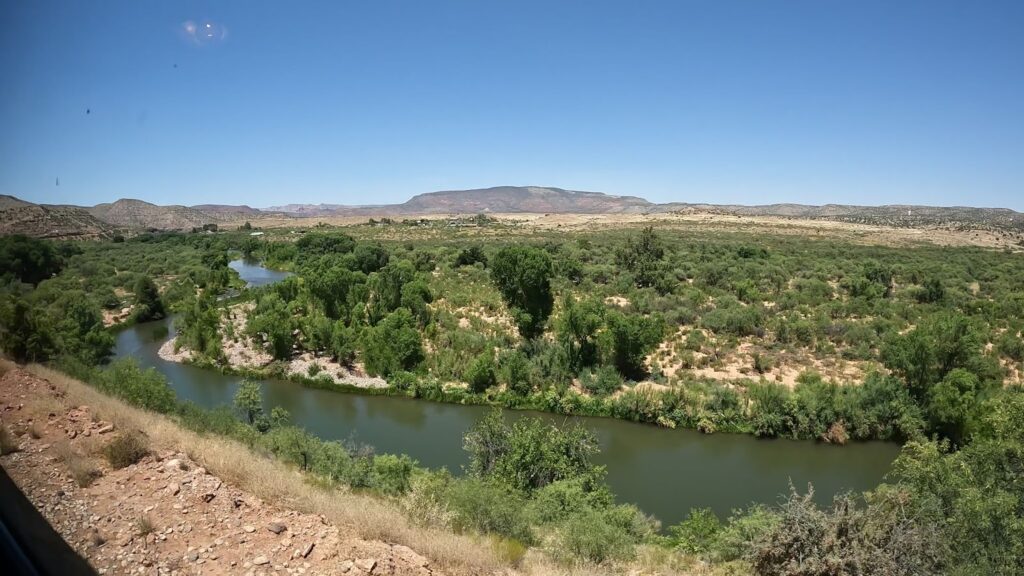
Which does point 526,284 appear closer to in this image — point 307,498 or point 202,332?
point 202,332

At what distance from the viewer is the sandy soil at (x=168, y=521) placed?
598 centimetres

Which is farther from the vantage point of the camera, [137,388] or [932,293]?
[932,293]

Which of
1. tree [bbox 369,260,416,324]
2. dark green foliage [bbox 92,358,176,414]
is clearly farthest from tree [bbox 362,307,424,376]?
dark green foliage [bbox 92,358,176,414]

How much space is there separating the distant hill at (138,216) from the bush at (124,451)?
67.5 ft

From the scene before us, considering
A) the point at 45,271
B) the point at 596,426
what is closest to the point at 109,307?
the point at 45,271

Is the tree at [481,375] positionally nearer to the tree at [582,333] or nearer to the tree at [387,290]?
the tree at [582,333]

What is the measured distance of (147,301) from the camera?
41.2 meters

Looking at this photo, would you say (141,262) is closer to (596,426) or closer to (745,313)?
(596,426)

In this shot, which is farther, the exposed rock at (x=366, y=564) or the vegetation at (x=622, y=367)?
the vegetation at (x=622, y=367)

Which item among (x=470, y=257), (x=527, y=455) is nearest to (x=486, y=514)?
(x=527, y=455)

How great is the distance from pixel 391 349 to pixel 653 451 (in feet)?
48.5

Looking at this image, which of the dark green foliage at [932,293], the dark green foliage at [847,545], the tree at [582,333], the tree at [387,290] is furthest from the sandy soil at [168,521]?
the dark green foliage at [932,293]

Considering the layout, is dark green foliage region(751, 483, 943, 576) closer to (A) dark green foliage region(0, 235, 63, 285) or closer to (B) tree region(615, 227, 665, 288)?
(A) dark green foliage region(0, 235, 63, 285)

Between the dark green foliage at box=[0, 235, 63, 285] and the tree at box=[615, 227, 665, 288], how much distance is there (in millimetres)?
38214
